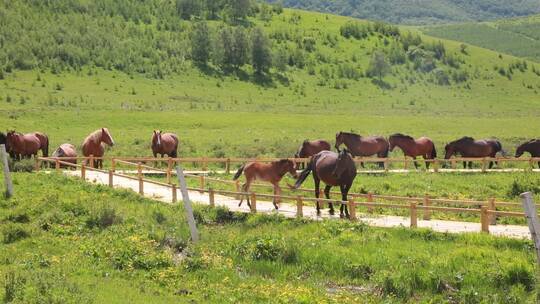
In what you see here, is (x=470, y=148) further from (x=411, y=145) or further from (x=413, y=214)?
(x=413, y=214)

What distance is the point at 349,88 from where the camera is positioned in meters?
96.7

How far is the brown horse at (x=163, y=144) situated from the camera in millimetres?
35688

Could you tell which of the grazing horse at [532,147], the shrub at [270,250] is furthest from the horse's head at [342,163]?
the grazing horse at [532,147]

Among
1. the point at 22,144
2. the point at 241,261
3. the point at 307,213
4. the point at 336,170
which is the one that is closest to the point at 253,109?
the point at 22,144

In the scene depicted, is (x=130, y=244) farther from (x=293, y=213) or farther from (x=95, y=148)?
(x=95, y=148)

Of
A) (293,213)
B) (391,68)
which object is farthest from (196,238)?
(391,68)

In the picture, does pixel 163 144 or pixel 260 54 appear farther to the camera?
pixel 260 54

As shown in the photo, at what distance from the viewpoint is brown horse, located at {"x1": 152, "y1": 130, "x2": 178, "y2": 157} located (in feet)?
117

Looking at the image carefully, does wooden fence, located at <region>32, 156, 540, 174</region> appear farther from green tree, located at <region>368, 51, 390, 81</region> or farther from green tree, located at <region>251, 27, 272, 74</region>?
green tree, located at <region>368, 51, 390, 81</region>

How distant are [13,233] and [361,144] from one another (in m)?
23.3

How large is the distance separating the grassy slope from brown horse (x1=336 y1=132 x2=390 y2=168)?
6.17 metres

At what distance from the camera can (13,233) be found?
1883 centimetres

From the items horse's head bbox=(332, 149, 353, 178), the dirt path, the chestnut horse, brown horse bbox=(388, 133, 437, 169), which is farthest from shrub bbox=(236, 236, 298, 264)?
brown horse bbox=(388, 133, 437, 169)

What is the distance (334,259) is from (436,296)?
2901mm
